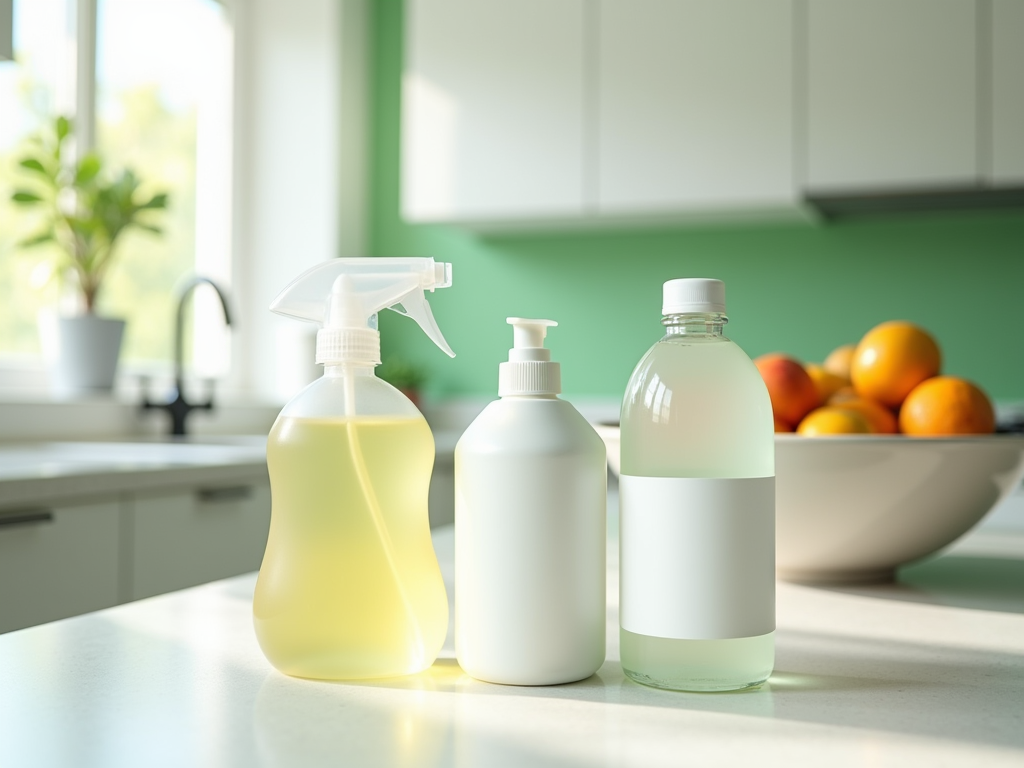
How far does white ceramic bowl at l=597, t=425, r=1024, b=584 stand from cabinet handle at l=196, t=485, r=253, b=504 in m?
1.29

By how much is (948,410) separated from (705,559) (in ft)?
1.45

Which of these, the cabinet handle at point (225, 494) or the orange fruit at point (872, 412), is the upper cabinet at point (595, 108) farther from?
the orange fruit at point (872, 412)

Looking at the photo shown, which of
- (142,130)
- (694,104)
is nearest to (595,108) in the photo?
(694,104)

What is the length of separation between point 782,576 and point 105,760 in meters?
0.63

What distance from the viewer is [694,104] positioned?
296 cm

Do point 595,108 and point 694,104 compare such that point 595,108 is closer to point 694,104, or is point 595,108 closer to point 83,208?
point 694,104

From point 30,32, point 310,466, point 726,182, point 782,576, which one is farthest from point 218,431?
point 310,466

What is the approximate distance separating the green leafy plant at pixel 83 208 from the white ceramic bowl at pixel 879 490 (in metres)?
2.06

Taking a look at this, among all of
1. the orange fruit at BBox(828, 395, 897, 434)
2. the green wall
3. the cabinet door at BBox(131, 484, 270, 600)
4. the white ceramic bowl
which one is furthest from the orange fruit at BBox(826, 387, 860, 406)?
the green wall

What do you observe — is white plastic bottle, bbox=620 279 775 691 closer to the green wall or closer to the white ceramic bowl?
the white ceramic bowl

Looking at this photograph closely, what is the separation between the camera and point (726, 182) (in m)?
2.96

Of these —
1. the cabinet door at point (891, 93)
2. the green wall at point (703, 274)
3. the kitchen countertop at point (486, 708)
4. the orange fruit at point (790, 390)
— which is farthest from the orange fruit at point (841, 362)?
the green wall at point (703, 274)

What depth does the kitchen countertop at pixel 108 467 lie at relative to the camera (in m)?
1.52

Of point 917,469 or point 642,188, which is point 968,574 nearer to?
point 917,469
